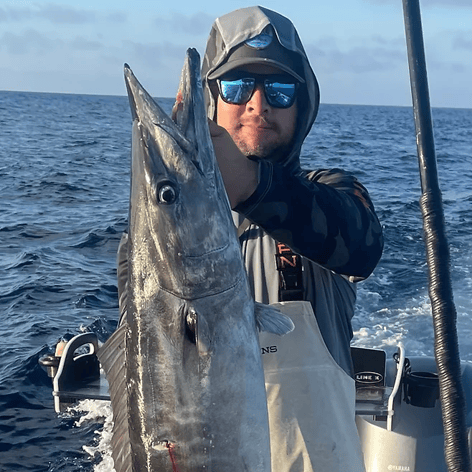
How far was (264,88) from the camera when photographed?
3123 mm

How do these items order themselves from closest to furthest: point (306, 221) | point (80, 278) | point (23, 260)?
point (306, 221)
point (80, 278)
point (23, 260)

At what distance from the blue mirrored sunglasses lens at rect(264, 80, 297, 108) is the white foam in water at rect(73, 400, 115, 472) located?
4972mm

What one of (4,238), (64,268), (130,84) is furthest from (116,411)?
(4,238)

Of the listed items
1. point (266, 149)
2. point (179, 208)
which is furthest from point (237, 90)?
point (179, 208)

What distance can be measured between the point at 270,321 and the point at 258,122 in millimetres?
1114

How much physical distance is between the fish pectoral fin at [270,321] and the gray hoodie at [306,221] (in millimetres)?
304

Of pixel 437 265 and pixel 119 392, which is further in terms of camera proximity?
pixel 437 265

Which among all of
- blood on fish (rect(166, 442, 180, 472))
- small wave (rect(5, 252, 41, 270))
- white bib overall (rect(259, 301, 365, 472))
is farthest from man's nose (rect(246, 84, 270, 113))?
small wave (rect(5, 252, 41, 270))

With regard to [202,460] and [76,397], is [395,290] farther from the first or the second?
[202,460]

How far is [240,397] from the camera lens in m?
2.24

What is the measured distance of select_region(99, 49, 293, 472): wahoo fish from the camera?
209 centimetres

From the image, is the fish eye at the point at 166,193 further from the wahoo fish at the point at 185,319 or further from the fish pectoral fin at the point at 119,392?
the fish pectoral fin at the point at 119,392

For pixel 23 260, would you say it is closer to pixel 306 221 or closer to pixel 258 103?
pixel 258 103

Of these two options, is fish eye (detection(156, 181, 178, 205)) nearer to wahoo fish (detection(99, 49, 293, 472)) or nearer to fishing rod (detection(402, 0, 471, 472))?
wahoo fish (detection(99, 49, 293, 472))
